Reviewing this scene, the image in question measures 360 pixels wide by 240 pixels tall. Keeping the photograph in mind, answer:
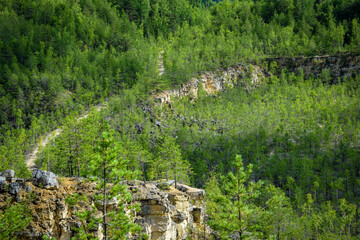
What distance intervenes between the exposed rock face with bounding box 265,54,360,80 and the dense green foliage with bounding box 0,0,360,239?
15.3 ft

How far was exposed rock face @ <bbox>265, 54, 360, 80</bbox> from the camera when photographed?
14038cm

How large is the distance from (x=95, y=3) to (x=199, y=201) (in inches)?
6448

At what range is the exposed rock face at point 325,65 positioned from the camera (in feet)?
461

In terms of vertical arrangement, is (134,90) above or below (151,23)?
below

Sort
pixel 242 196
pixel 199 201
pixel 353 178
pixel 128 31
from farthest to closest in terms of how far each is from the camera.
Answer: pixel 128 31 → pixel 353 178 → pixel 199 201 → pixel 242 196

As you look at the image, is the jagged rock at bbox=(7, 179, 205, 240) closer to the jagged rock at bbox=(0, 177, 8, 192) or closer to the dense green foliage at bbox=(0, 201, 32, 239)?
the jagged rock at bbox=(0, 177, 8, 192)

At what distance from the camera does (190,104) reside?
407ft

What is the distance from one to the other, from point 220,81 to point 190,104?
26314 mm

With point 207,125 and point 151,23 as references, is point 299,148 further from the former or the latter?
point 151,23

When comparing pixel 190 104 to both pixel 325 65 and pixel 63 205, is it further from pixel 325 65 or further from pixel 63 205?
pixel 63 205

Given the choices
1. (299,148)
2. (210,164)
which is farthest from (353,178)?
(210,164)

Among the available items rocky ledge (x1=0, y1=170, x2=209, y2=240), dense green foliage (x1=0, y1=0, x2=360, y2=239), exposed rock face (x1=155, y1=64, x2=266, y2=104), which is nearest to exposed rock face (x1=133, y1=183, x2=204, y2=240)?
rocky ledge (x1=0, y1=170, x2=209, y2=240)

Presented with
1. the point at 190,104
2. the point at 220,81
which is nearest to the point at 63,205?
the point at 190,104

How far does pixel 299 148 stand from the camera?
96.9m
